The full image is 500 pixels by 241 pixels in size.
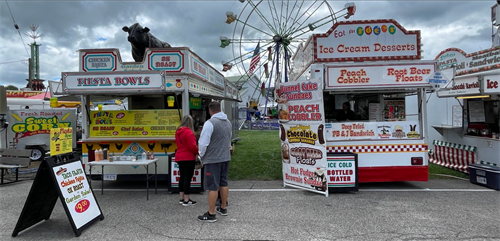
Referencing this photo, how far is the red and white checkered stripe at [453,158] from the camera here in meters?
7.73

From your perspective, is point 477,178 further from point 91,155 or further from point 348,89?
point 91,155

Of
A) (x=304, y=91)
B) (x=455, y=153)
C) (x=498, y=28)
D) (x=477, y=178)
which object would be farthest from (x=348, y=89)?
(x=498, y=28)

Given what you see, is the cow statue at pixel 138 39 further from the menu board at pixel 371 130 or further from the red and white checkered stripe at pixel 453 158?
the red and white checkered stripe at pixel 453 158

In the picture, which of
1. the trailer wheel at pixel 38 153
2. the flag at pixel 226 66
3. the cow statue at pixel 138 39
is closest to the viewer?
the cow statue at pixel 138 39

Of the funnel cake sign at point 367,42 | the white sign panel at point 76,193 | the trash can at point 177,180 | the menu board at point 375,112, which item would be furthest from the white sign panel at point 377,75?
the white sign panel at point 76,193

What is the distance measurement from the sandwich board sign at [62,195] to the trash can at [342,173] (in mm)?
4010

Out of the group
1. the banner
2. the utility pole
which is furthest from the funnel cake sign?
the utility pole

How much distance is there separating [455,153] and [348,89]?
4450 millimetres

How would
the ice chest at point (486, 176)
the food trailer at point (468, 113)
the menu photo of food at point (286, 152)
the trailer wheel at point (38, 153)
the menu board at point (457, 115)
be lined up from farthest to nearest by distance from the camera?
the trailer wheel at point (38, 153), the menu board at point (457, 115), the food trailer at point (468, 113), the menu photo of food at point (286, 152), the ice chest at point (486, 176)

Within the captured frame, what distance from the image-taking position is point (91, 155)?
6422 millimetres

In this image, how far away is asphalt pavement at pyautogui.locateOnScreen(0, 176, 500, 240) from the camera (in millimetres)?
3996

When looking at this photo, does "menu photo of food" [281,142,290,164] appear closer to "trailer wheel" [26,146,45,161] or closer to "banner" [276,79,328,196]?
"banner" [276,79,328,196]

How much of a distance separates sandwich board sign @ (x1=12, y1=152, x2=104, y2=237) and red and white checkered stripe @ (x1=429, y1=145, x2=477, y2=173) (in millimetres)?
8288

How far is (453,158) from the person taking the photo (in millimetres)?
8336
